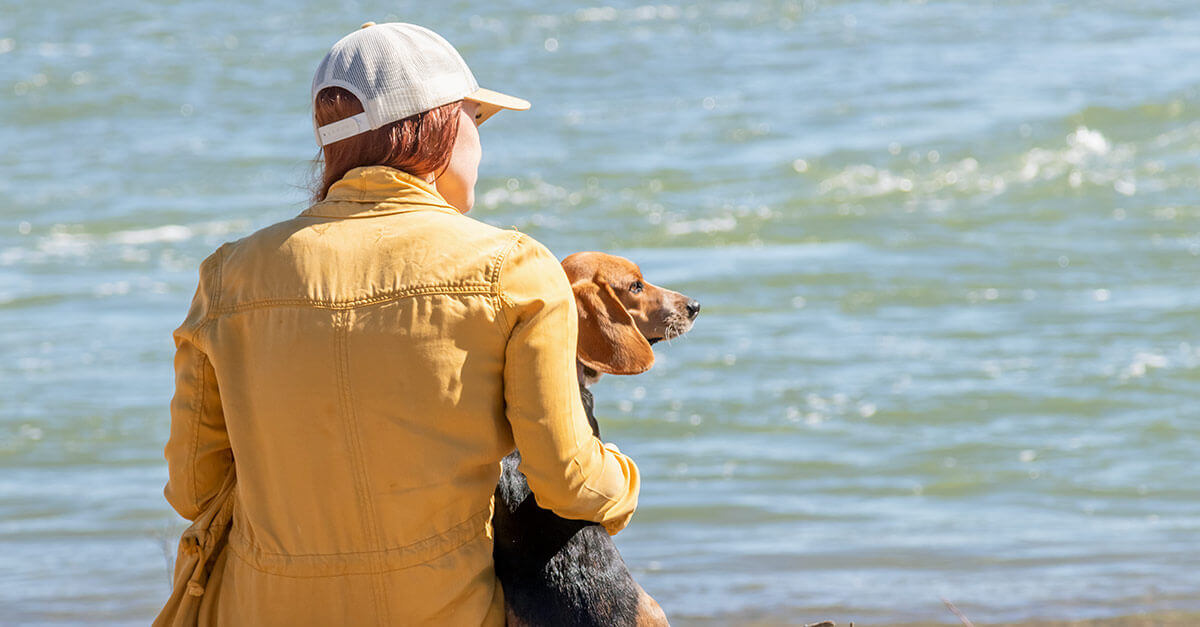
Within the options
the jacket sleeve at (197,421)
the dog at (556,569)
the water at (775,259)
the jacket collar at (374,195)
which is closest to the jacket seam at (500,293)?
the jacket collar at (374,195)

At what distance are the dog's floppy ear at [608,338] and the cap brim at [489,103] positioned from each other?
0.99 m

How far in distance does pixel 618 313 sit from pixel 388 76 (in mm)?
1440

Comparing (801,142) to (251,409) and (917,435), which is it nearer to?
(917,435)

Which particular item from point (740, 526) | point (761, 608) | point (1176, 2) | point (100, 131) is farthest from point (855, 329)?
point (1176, 2)

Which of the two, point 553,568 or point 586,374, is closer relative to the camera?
point 553,568

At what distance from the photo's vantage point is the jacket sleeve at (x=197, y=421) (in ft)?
8.09

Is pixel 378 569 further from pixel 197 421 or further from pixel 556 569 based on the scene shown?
pixel 556 569

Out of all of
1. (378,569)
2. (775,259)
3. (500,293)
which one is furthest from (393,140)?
(775,259)

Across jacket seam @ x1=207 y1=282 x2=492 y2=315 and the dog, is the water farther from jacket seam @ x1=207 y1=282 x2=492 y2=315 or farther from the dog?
jacket seam @ x1=207 y1=282 x2=492 y2=315

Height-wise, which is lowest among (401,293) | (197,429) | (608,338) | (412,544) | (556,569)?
(556,569)

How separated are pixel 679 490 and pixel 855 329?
3638mm

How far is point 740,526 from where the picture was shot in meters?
7.78

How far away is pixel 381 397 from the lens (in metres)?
2.34

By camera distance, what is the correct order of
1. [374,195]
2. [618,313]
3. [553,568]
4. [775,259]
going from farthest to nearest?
1. [775,259]
2. [618,313]
3. [553,568]
4. [374,195]
